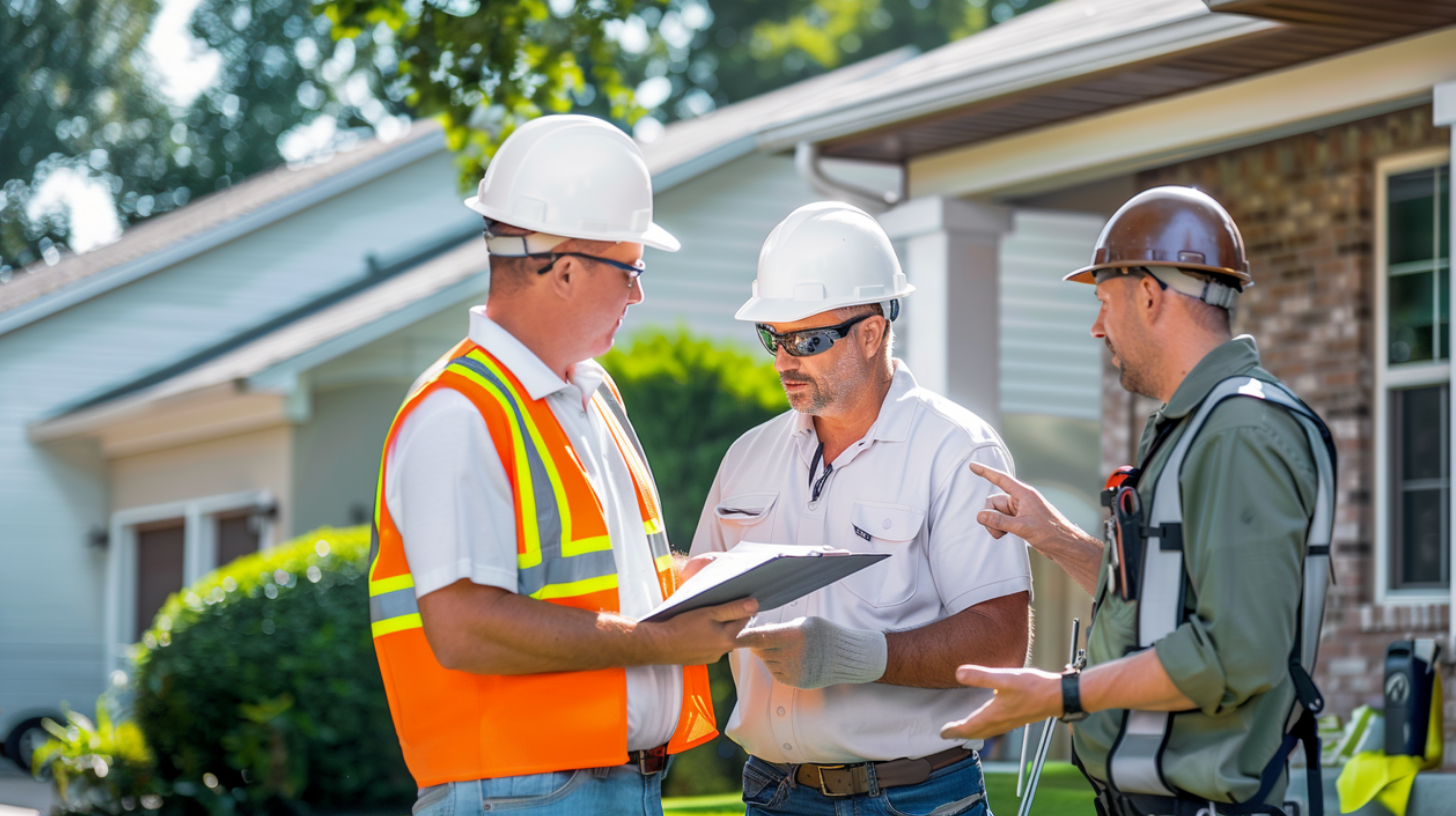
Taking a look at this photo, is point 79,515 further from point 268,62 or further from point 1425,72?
point 268,62

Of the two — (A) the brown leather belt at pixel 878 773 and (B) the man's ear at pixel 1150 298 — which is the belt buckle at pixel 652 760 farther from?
(B) the man's ear at pixel 1150 298

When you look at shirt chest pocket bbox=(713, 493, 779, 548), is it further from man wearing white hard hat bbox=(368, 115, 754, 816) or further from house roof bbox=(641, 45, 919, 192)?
house roof bbox=(641, 45, 919, 192)

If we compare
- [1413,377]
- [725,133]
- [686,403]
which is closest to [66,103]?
[725,133]

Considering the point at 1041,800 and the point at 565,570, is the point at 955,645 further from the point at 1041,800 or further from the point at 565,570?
the point at 1041,800

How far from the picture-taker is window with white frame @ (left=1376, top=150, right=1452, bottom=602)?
795 centimetres

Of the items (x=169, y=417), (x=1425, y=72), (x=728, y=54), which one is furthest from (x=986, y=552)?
(x=728, y=54)

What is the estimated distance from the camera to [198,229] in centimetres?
2052

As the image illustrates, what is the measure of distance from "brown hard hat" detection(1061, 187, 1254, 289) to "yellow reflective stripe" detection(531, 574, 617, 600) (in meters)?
1.13

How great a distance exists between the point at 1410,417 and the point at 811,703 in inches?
216

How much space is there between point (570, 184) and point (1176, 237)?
1.19 metres

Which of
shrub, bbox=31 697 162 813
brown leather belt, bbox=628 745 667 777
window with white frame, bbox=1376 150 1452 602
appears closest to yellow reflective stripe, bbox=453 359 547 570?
brown leather belt, bbox=628 745 667 777

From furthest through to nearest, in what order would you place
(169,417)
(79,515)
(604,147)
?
(79,515) < (169,417) < (604,147)

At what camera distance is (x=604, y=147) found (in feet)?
11.2

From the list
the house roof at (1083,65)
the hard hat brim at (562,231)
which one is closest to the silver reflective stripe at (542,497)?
the hard hat brim at (562,231)
